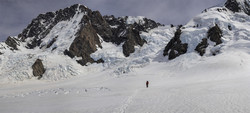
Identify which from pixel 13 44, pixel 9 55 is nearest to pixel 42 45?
pixel 13 44

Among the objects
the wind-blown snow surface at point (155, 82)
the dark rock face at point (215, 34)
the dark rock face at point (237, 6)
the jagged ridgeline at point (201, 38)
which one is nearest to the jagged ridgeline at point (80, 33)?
the wind-blown snow surface at point (155, 82)

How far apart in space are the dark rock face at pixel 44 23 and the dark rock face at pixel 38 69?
189ft

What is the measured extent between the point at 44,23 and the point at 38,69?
281ft

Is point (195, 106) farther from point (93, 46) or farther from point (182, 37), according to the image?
point (93, 46)

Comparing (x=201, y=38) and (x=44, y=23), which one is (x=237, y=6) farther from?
(x=44, y=23)

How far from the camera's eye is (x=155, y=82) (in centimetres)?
3903

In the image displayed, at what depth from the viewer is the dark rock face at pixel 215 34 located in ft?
186

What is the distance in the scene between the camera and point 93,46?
347 ft

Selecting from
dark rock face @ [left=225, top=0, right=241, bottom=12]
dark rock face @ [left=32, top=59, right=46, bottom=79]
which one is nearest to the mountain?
dark rock face @ [left=32, top=59, right=46, bottom=79]

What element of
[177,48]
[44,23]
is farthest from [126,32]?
[44,23]

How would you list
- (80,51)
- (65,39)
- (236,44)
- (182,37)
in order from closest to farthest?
1. (236,44)
2. (182,37)
3. (80,51)
4. (65,39)

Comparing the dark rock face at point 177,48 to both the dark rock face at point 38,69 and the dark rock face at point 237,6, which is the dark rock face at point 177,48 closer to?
the dark rock face at point 237,6

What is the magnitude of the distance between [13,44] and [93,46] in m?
57.3

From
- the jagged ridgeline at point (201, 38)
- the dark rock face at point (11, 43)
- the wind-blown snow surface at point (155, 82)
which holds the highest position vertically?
the dark rock face at point (11, 43)
